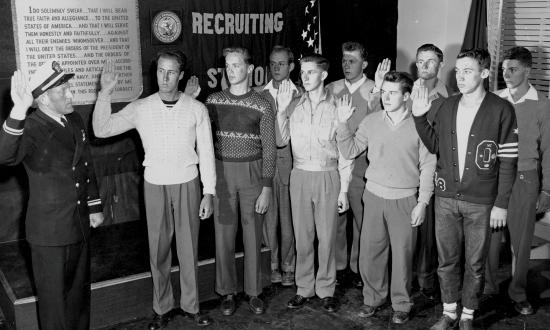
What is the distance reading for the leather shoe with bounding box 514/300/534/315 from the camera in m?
4.59

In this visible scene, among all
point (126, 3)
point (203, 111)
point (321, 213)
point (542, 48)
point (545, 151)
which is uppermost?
point (126, 3)

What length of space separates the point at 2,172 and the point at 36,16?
1.39m

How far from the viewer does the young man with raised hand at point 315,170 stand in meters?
4.45

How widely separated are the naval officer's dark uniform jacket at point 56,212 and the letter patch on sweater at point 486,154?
7.97 ft

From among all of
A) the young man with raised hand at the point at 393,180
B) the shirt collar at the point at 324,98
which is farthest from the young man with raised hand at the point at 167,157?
the young man with raised hand at the point at 393,180

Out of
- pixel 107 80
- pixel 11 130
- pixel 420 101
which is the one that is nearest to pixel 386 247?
pixel 420 101

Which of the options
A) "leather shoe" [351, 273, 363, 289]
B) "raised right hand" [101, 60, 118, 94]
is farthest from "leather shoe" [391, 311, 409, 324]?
"raised right hand" [101, 60, 118, 94]

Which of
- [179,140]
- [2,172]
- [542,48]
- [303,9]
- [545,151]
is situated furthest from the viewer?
[303,9]

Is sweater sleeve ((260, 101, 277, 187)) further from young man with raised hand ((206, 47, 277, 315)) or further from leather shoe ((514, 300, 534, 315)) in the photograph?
leather shoe ((514, 300, 534, 315))

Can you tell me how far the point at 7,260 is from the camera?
499 cm

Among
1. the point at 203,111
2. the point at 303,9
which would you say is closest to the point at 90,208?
the point at 203,111

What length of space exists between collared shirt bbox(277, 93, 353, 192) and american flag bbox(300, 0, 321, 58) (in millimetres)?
2361

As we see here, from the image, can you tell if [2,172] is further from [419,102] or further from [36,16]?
[419,102]

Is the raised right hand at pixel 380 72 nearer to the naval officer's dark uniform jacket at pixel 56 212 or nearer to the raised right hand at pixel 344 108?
the raised right hand at pixel 344 108
